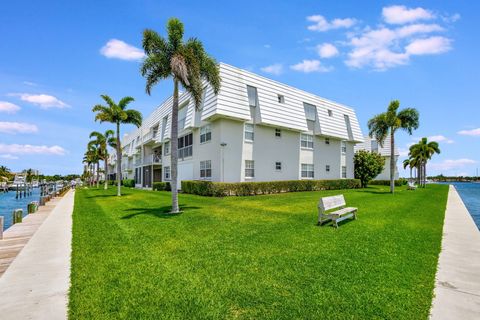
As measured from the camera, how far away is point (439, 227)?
984 centimetres

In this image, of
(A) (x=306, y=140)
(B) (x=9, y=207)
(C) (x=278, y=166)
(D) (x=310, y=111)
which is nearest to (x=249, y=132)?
(C) (x=278, y=166)

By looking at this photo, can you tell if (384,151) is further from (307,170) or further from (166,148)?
(166,148)

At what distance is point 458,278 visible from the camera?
204 inches

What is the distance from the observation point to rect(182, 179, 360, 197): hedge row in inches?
806

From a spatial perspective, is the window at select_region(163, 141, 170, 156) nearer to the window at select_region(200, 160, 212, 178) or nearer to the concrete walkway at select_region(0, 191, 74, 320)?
the window at select_region(200, 160, 212, 178)

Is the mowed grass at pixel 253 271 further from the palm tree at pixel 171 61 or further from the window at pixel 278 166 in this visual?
the window at pixel 278 166

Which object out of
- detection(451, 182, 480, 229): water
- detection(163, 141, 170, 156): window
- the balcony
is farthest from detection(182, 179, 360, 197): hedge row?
the balcony

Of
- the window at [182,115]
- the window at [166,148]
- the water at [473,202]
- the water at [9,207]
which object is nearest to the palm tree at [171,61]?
the water at [9,207]

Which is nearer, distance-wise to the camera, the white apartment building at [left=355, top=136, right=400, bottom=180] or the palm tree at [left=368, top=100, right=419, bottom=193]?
the palm tree at [left=368, top=100, right=419, bottom=193]

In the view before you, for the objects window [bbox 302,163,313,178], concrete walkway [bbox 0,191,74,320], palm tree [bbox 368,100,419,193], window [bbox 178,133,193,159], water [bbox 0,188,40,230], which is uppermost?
palm tree [bbox 368,100,419,193]

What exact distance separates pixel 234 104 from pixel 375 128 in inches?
634

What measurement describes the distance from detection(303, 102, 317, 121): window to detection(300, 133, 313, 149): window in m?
2.01

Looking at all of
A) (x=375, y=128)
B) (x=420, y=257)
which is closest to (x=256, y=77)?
(x=375, y=128)

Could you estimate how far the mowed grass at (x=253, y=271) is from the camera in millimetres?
3941
